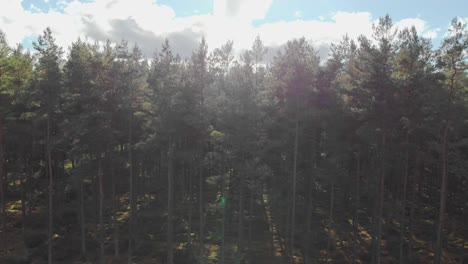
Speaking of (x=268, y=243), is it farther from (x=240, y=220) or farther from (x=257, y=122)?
(x=257, y=122)

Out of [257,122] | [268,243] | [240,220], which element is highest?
[257,122]

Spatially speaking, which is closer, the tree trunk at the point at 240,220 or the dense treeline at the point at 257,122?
the dense treeline at the point at 257,122

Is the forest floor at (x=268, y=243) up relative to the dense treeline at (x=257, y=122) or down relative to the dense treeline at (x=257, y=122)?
down

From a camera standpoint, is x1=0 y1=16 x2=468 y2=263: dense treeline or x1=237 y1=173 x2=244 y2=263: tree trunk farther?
x1=237 y1=173 x2=244 y2=263: tree trunk

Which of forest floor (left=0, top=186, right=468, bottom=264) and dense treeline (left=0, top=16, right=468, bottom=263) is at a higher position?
dense treeline (left=0, top=16, right=468, bottom=263)

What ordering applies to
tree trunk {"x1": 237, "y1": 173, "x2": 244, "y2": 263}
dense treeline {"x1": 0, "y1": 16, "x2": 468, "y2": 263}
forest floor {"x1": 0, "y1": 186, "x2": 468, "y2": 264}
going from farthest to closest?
forest floor {"x1": 0, "y1": 186, "x2": 468, "y2": 264}, tree trunk {"x1": 237, "y1": 173, "x2": 244, "y2": 263}, dense treeline {"x1": 0, "y1": 16, "x2": 468, "y2": 263}

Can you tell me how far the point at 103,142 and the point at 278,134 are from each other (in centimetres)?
1330

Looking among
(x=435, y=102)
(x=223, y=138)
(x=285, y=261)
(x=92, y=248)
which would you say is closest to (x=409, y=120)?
(x=435, y=102)

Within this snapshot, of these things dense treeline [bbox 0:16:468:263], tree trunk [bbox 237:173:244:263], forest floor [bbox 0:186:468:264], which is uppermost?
dense treeline [bbox 0:16:468:263]

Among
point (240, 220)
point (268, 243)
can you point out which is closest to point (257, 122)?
point (240, 220)

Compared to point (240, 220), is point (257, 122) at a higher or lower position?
higher

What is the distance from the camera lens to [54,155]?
39531 mm

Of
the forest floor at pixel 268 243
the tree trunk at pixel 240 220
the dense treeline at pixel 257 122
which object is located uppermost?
the dense treeline at pixel 257 122

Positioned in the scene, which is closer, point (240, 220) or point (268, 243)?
point (240, 220)
